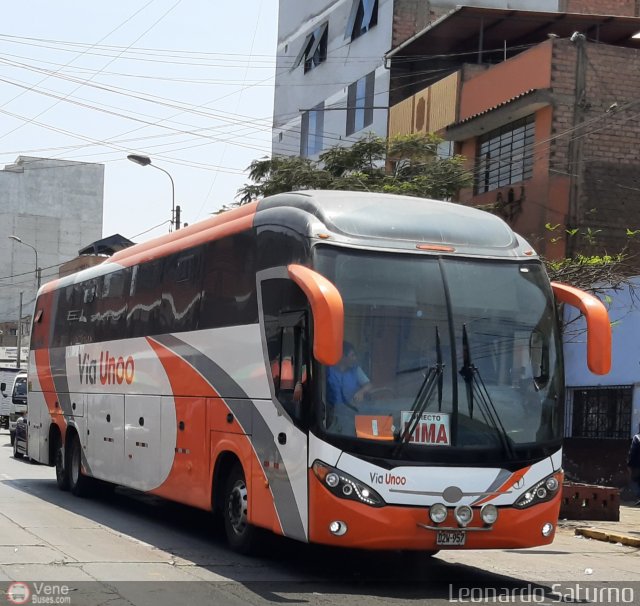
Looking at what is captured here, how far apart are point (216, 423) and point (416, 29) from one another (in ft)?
87.3

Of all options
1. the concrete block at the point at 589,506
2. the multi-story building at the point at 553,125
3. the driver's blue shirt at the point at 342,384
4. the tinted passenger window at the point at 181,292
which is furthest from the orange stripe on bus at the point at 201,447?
the multi-story building at the point at 553,125

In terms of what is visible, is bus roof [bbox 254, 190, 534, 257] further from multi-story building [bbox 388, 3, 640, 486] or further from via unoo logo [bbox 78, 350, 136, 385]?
multi-story building [bbox 388, 3, 640, 486]

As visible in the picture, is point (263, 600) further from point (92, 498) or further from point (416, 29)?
point (416, 29)

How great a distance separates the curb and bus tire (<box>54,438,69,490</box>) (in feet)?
26.7

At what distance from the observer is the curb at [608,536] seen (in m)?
15.1

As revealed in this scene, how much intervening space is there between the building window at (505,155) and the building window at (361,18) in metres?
10.7

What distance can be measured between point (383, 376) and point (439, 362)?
0.53 metres

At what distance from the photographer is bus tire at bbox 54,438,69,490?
18844 mm

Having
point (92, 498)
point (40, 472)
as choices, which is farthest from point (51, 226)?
point (92, 498)

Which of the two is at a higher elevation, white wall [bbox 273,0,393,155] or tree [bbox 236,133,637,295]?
white wall [bbox 273,0,393,155]

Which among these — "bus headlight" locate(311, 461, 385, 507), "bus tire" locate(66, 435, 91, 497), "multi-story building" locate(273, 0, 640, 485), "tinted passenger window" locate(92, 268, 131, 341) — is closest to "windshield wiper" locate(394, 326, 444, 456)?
"bus headlight" locate(311, 461, 385, 507)

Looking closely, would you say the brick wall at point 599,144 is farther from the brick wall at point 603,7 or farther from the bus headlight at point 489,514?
the bus headlight at point 489,514

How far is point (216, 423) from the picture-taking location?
12500mm

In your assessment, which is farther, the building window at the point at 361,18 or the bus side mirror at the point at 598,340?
the building window at the point at 361,18
